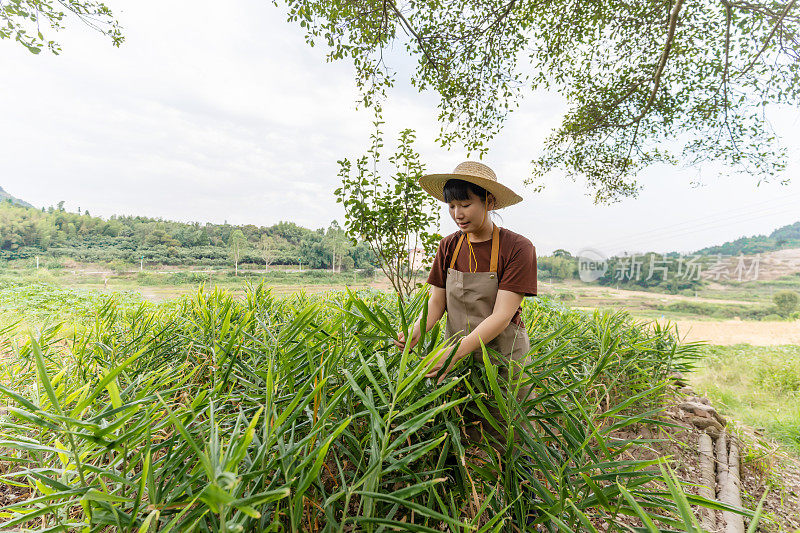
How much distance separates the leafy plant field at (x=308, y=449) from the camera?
501 mm

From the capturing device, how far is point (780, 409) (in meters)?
3.43

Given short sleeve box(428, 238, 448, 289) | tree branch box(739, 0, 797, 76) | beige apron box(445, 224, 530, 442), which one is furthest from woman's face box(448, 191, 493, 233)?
tree branch box(739, 0, 797, 76)

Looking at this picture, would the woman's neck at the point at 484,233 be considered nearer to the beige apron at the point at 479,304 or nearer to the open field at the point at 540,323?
the beige apron at the point at 479,304

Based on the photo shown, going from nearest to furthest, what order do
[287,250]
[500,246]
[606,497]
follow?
1. [606,497]
2. [500,246]
3. [287,250]

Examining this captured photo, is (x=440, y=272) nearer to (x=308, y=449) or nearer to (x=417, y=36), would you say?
(x=308, y=449)

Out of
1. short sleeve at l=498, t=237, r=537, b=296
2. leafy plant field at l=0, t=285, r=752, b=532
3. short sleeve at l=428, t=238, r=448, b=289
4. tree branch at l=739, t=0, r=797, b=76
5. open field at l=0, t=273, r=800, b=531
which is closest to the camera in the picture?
leafy plant field at l=0, t=285, r=752, b=532

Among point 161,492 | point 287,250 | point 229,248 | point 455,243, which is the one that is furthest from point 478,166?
point 229,248

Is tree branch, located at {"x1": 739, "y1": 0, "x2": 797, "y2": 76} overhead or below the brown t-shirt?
overhead

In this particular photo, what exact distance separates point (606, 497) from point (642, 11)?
6.40 m

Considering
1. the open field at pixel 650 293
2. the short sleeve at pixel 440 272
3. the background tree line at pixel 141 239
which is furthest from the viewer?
the background tree line at pixel 141 239

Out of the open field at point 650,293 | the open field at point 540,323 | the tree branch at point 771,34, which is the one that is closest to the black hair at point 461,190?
the open field at point 540,323

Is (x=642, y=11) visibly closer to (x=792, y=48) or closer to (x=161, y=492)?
(x=792, y=48)

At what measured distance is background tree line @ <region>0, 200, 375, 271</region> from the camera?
13.1m

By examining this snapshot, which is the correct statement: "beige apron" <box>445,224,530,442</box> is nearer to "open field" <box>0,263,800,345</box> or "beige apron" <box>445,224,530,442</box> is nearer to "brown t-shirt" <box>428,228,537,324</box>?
"brown t-shirt" <box>428,228,537,324</box>
